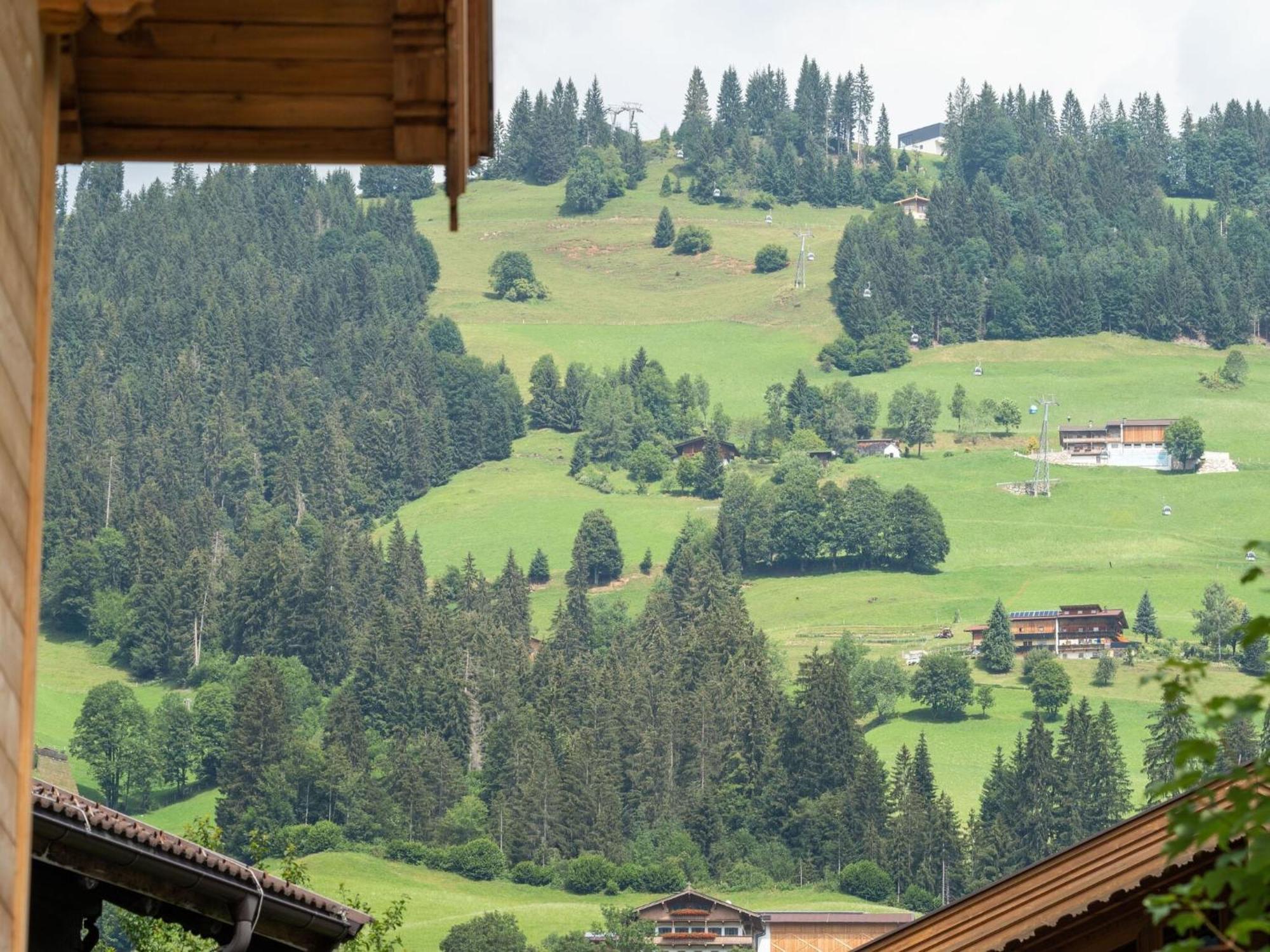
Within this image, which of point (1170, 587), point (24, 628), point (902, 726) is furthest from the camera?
point (1170, 587)

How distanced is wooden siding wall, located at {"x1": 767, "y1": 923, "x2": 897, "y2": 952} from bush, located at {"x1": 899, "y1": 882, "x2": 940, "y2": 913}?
479 inches

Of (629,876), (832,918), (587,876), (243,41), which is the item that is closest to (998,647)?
(629,876)

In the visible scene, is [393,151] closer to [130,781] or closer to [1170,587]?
[130,781]

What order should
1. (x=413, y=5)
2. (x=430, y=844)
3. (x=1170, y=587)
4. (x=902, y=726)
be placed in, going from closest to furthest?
(x=413, y=5) → (x=430, y=844) → (x=902, y=726) → (x=1170, y=587)

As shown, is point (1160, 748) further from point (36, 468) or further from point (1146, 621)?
point (36, 468)

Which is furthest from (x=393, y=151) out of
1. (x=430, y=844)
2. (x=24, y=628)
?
(x=430, y=844)

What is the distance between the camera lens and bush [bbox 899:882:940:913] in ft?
520

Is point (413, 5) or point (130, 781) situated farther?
point (130, 781)

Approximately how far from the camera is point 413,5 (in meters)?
6.85

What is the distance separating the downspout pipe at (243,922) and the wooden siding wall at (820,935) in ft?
411

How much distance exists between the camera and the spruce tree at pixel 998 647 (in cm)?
18526

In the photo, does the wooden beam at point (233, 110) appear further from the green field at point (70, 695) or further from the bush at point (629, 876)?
the bush at point (629, 876)

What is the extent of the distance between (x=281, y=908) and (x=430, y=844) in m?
157

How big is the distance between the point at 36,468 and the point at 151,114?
1.36 m
